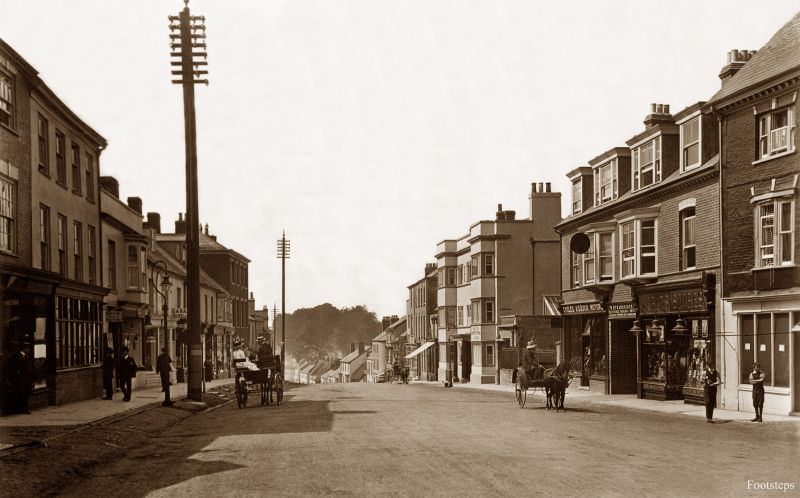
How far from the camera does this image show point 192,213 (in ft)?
93.2

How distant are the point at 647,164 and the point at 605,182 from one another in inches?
167

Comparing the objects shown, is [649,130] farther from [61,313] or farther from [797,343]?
[61,313]

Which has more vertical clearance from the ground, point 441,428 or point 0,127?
point 0,127

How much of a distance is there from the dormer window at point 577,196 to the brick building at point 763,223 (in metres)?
12.8

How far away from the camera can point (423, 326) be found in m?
83.4

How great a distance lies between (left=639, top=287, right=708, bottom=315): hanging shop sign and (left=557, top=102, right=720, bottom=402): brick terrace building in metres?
0.04

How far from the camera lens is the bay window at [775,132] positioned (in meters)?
24.7

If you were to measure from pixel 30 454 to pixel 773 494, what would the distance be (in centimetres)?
1072

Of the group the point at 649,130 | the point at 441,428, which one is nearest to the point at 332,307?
the point at 649,130

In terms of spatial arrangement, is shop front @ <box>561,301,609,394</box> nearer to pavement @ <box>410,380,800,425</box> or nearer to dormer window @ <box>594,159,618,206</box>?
pavement @ <box>410,380,800,425</box>

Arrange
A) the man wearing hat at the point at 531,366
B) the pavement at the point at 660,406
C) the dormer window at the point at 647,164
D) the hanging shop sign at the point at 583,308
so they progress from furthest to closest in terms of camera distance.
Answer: the hanging shop sign at the point at 583,308 < the dormer window at the point at 647,164 < the man wearing hat at the point at 531,366 < the pavement at the point at 660,406

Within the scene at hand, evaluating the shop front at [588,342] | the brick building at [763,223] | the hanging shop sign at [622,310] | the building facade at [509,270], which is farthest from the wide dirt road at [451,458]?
the building facade at [509,270]

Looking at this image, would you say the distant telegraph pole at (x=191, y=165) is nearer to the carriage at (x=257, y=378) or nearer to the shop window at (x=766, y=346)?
the carriage at (x=257, y=378)

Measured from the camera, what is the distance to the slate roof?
2494 centimetres
